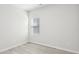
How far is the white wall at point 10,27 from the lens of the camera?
150cm

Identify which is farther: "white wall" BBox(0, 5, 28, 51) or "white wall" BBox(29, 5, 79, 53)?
"white wall" BBox(29, 5, 79, 53)

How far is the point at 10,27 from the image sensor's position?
6.08ft

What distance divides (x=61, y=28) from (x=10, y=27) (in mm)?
1406

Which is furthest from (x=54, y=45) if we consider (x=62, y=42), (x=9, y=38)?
(x=9, y=38)

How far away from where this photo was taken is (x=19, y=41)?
1.50 m

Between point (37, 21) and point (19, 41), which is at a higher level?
point (37, 21)

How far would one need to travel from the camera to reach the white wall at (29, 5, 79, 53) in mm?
1677

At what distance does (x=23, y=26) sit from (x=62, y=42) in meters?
1.06

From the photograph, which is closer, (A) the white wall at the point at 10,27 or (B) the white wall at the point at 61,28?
(A) the white wall at the point at 10,27

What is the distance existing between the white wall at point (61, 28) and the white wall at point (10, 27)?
0.48 m

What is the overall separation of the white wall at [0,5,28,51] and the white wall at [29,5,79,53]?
1.59 feet

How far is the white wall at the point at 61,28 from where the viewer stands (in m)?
1.68

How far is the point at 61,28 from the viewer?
1793mm
